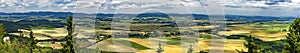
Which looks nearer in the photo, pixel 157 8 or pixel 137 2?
pixel 137 2

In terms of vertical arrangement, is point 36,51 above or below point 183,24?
below

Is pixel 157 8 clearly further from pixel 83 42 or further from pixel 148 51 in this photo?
pixel 148 51

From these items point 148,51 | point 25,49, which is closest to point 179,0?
point 25,49

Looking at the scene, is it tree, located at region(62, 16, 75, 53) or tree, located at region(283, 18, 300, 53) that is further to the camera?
tree, located at region(62, 16, 75, 53)

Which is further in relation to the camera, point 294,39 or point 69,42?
point 69,42

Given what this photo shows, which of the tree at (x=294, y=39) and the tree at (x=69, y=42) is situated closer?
the tree at (x=294, y=39)

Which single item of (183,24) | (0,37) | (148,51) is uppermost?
(183,24)

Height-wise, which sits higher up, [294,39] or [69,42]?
[294,39]

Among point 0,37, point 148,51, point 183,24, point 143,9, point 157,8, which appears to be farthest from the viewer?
point 148,51

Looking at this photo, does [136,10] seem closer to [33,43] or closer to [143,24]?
[33,43]

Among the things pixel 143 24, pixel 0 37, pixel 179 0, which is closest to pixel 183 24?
pixel 179 0

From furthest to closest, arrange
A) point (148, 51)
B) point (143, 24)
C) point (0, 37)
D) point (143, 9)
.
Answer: point (143, 24), point (148, 51), point (0, 37), point (143, 9)
